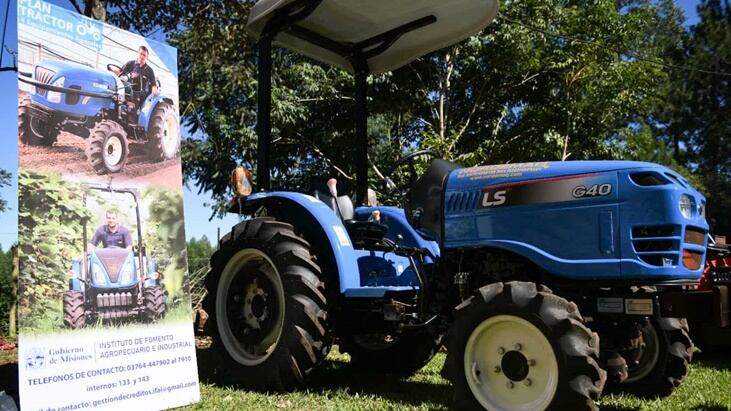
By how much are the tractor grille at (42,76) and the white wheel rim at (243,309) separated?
6.29 feet

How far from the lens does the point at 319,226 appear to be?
496 centimetres

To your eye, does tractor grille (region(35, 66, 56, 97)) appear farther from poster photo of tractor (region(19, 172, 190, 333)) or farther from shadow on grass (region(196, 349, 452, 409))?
shadow on grass (region(196, 349, 452, 409))

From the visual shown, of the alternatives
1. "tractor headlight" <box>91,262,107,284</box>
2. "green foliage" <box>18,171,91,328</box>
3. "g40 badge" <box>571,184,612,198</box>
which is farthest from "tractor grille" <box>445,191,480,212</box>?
"green foliage" <box>18,171,91,328</box>

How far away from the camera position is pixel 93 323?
12.2ft

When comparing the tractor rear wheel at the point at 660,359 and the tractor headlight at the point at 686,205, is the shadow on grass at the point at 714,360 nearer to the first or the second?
the tractor rear wheel at the point at 660,359

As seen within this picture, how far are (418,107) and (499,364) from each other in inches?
429

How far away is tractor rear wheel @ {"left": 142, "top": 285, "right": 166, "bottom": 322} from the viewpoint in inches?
160

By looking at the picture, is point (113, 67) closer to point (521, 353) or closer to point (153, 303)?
point (153, 303)

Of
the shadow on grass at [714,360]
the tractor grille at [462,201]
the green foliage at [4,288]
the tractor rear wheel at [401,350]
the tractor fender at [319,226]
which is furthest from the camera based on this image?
the green foliage at [4,288]

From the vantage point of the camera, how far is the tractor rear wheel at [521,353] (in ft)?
10.8

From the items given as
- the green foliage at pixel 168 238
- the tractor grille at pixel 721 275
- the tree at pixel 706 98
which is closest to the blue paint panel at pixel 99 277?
the green foliage at pixel 168 238

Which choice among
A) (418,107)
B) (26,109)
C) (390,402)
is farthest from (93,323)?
(418,107)

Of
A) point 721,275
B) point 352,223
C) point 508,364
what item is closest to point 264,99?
point 352,223

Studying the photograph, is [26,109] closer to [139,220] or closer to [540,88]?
[139,220]
